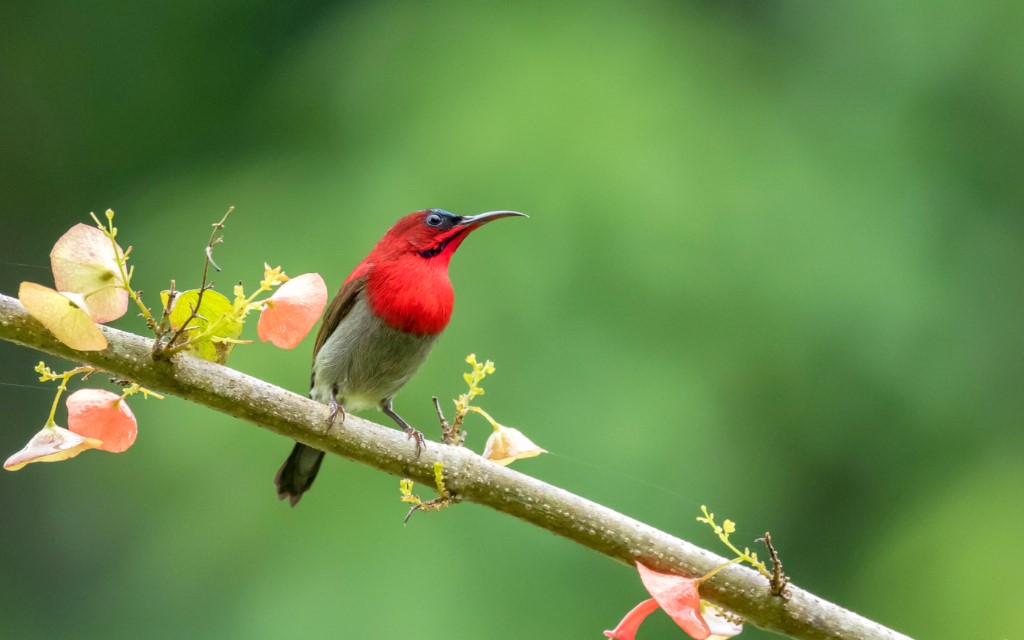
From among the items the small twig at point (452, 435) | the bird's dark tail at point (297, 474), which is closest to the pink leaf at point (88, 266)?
the small twig at point (452, 435)

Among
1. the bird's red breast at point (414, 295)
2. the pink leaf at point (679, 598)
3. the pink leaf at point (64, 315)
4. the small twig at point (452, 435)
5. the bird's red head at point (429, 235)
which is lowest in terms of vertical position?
the bird's red breast at point (414, 295)

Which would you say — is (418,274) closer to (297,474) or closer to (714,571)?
(297,474)

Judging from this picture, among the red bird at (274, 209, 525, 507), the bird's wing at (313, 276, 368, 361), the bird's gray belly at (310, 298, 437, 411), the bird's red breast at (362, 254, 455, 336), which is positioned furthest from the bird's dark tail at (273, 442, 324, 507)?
the bird's red breast at (362, 254, 455, 336)

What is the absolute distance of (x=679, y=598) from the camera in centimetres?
189

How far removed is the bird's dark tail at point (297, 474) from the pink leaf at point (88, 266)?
2050 millimetres

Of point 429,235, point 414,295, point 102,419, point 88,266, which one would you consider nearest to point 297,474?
point 414,295

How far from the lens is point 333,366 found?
3.77 meters

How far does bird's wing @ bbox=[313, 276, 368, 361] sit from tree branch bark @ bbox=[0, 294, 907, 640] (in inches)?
63.4

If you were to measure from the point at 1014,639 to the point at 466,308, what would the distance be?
10.1 feet

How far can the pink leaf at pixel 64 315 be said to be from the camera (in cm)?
169

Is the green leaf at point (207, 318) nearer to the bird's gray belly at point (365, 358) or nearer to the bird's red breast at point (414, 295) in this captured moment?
the bird's red breast at point (414, 295)

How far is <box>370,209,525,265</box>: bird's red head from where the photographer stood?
347 centimetres

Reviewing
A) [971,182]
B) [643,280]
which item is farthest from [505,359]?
[971,182]

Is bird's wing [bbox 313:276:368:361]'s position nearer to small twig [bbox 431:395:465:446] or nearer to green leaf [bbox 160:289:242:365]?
small twig [bbox 431:395:465:446]
